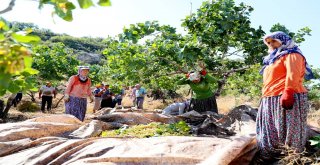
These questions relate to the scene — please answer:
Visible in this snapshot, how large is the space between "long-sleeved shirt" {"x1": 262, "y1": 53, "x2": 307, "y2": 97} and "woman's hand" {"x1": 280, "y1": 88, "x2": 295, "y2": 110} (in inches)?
2.0

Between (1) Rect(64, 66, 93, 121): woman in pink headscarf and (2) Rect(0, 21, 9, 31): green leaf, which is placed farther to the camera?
(1) Rect(64, 66, 93, 121): woman in pink headscarf

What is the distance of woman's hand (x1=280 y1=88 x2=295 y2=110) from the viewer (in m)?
3.84

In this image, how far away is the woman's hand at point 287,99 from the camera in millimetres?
3836

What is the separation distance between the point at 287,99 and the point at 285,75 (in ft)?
1.36

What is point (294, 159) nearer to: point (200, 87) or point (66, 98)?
point (200, 87)

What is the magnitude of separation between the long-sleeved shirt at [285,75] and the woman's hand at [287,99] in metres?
0.05

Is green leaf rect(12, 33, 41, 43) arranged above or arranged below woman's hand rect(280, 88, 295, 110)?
above

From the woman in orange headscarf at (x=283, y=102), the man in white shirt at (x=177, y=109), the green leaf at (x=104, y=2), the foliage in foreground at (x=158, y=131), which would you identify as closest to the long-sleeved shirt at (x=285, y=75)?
the woman in orange headscarf at (x=283, y=102)

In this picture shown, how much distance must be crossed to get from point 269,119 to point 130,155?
4.91 ft

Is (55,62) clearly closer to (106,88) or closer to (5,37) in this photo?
(106,88)

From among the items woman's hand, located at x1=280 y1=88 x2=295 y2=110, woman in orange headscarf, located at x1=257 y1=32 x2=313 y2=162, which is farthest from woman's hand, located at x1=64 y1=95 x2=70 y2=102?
woman's hand, located at x1=280 y1=88 x2=295 y2=110

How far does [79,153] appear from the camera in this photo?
3877mm

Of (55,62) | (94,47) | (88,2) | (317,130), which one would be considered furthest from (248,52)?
(94,47)

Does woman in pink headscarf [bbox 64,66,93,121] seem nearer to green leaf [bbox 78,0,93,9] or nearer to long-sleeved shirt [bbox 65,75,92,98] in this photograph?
long-sleeved shirt [bbox 65,75,92,98]
